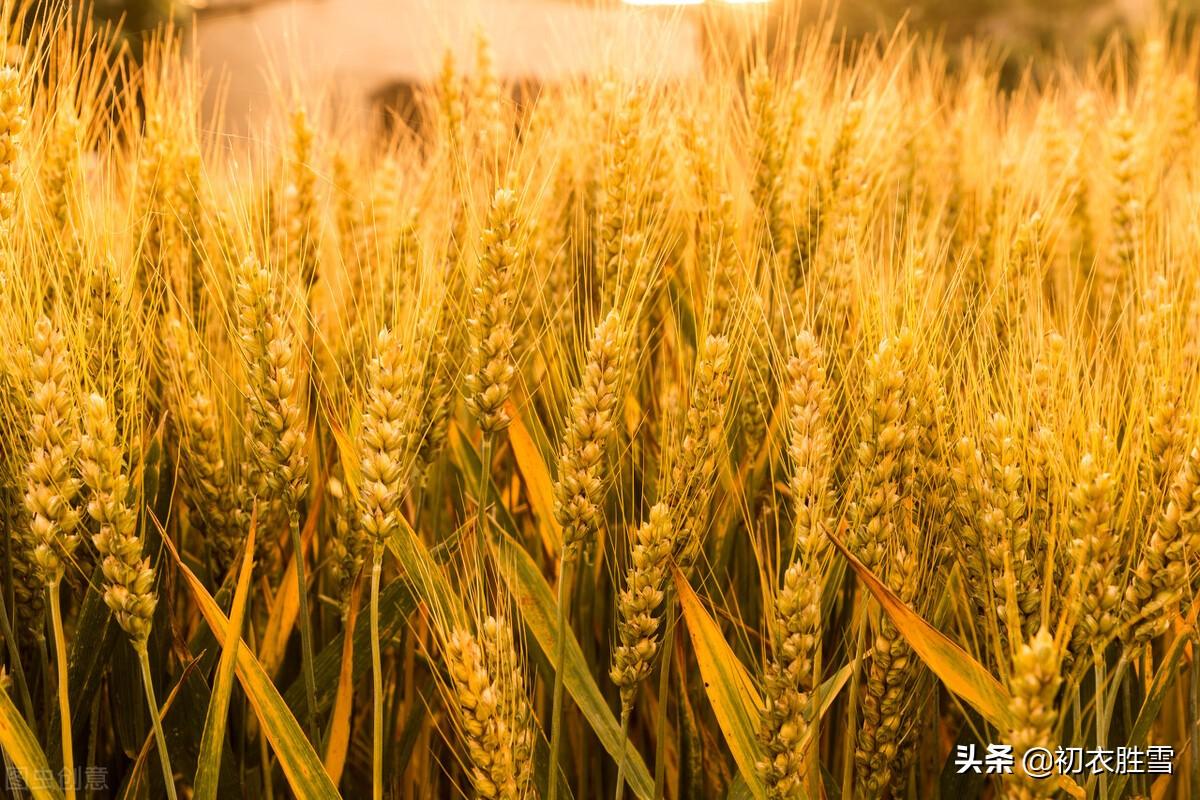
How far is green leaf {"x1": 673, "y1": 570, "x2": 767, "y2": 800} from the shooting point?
600 millimetres

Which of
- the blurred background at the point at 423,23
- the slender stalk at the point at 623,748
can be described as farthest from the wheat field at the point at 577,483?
the blurred background at the point at 423,23

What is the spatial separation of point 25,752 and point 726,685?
1.36 feet

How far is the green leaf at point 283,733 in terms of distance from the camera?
0.59 metres

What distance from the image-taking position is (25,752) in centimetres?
56

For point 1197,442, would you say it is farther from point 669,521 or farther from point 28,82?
point 28,82

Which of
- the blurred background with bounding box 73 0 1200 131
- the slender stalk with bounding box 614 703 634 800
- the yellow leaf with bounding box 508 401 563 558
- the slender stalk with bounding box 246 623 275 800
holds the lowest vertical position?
the slender stalk with bounding box 246 623 275 800

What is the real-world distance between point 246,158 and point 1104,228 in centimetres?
101

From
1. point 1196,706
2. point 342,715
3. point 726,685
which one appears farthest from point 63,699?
point 1196,706

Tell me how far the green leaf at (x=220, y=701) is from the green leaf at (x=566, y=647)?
161 mm

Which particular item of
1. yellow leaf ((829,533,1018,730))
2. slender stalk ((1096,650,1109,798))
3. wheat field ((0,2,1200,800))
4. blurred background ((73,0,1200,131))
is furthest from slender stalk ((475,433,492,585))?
blurred background ((73,0,1200,131))

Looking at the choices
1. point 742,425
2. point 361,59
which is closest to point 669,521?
point 742,425

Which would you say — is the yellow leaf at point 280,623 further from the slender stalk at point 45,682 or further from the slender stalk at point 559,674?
the slender stalk at point 559,674

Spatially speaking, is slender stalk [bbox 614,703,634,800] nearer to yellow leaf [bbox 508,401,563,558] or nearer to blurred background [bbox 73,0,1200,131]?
yellow leaf [bbox 508,401,563,558]

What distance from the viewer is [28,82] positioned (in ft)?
2.28
